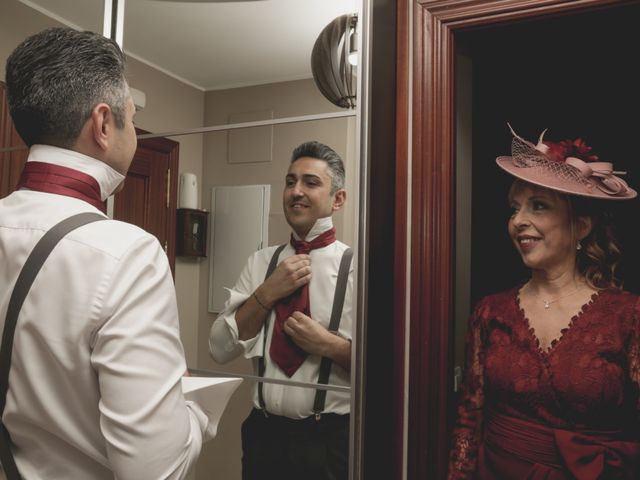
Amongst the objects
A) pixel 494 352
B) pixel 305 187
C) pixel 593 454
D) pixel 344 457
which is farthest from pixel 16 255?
pixel 593 454

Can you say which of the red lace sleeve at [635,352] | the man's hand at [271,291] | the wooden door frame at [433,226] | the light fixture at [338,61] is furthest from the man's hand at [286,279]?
the red lace sleeve at [635,352]

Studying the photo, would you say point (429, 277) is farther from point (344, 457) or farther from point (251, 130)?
point (251, 130)

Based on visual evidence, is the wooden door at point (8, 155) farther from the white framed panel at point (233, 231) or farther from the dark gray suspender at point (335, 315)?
the dark gray suspender at point (335, 315)

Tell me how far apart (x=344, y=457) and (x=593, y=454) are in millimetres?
558

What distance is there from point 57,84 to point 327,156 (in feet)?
2.12

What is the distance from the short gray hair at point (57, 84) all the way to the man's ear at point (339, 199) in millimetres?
583

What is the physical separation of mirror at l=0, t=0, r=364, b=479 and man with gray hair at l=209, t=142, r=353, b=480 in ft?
0.12

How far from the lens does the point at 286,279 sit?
1333mm

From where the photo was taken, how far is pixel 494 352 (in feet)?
4.33

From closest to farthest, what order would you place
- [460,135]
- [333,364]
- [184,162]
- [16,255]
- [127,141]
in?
[16,255]
[127,141]
[333,364]
[460,135]
[184,162]

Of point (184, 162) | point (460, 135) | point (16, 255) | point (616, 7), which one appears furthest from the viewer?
point (184, 162)

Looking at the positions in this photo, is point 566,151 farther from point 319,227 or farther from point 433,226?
point 319,227

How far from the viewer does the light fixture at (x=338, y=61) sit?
50.3 inches

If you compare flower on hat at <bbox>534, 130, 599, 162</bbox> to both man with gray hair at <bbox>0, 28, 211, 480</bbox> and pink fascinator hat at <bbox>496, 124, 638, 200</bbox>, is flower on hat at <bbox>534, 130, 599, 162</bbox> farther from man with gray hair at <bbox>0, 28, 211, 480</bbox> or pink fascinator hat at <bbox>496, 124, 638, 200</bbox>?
man with gray hair at <bbox>0, 28, 211, 480</bbox>
